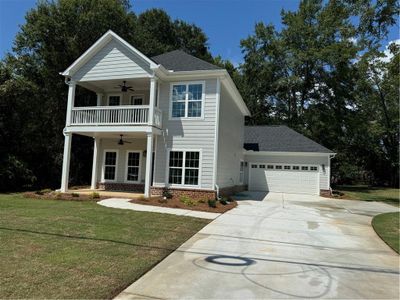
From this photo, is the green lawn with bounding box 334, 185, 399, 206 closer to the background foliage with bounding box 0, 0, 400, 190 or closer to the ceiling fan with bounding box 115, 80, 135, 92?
the background foliage with bounding box 0, 0, 400, 190

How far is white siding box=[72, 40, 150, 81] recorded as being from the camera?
1532 cm

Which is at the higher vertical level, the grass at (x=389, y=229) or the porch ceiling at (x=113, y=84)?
the porch ceiling at (x=113, y=84)

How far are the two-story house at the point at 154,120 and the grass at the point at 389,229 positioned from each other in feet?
21.7

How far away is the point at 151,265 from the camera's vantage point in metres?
5.66

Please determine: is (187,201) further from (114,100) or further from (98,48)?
(98,48)

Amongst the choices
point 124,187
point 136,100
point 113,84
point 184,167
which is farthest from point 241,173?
point 113,84

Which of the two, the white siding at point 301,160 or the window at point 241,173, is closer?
the white siding at point 301,160

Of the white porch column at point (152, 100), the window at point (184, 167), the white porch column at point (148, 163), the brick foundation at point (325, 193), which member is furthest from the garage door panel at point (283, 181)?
the white porch column at point (152, 100)

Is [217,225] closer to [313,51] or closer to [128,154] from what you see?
[128,154]

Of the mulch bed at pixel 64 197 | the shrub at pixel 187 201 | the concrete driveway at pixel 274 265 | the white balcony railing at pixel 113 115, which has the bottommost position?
the concrete driveway at pixel 274 265

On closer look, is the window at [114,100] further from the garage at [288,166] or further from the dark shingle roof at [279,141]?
the dark shingle roof at [279,141]

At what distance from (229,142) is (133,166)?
18.0 feet

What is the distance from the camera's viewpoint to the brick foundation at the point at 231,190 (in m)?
16.6

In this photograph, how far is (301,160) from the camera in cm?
2292
